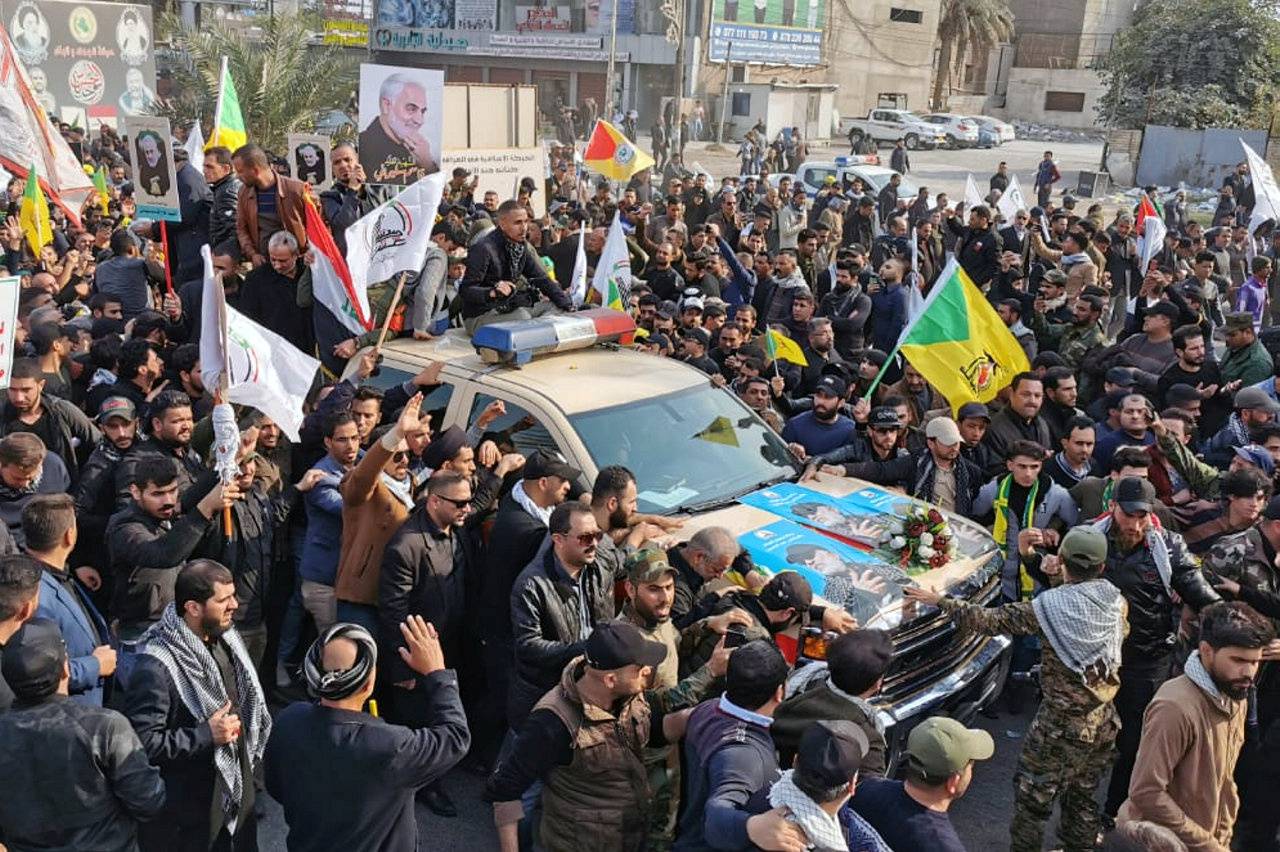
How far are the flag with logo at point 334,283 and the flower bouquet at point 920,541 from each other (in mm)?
3440

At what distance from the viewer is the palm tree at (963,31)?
53.2m

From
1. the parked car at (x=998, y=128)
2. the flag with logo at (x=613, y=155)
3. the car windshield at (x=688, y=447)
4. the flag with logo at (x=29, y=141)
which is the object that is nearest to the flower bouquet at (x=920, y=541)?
the car windshield at (x=688, y=447)

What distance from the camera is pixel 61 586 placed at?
4664 mm

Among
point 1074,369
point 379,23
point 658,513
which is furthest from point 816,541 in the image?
point 379,23

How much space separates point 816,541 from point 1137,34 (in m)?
39.4

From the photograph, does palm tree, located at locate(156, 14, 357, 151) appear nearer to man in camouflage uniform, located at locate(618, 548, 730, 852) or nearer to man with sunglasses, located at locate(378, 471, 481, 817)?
man with sunglasses, located at locate(378, 471, 481, 817)

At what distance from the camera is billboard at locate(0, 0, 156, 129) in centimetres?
3116

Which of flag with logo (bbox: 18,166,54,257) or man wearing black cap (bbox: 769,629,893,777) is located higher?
flag with logo (bbox: 18,166,54,257)

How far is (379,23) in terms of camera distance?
52.1 m

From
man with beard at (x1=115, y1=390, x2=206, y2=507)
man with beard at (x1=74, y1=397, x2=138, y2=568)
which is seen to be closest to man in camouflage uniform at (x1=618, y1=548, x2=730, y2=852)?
man with beard at (x1=115, y1=390, x2=206, y2=507)

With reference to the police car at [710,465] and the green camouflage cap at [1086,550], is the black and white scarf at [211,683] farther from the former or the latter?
the green camouflage cap at [1086,550]

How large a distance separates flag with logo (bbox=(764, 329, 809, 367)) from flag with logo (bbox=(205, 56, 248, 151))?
557 cm

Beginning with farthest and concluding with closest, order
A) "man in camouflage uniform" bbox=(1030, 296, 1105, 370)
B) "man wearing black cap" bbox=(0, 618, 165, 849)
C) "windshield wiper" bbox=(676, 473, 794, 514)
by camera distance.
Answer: "man in camouflage uniform" bbox=(1030, 296, 1105, 370) < "windshield wiper" bbox=(676, 473, 794, 514) < "man wearing black cap" bbox=(0, 618, 165, 849)

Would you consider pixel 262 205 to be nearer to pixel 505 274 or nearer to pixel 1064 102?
pixel 505 274
